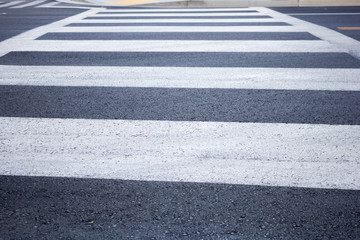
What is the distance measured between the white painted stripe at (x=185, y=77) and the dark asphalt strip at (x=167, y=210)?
208 centimetres

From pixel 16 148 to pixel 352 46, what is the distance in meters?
5.27

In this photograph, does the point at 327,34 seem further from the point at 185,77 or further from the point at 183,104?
the point at 183,104

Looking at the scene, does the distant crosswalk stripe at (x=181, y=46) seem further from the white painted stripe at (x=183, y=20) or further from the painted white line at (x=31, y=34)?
the white painted stripe at (x=183, y=20)

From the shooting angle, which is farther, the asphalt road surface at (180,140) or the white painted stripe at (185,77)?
the white painted stripe at (185,77)

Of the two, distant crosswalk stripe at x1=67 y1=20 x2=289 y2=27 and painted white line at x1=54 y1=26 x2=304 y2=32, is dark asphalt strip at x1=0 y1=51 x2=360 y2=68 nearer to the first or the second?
painted white line at x1=54 y1=26 x2=304 y2=32

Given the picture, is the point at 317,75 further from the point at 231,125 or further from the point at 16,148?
the point at 16,148

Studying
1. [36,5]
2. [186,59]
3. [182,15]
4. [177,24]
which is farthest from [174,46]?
[36,5]

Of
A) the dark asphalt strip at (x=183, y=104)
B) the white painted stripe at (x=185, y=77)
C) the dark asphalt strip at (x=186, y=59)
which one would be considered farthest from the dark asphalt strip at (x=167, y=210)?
the dark asphalt strip at (x=186, y=59)

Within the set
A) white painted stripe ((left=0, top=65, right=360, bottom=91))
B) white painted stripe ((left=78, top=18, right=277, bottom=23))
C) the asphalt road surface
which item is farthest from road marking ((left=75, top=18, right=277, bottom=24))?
→ white painted stripe ((left=0, top=65, right=360, bottom=91))

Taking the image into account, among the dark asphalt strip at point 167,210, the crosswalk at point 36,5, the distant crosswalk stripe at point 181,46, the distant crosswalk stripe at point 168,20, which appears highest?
the crosswalk at point 36,5

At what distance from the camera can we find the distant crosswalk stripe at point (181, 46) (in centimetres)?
608

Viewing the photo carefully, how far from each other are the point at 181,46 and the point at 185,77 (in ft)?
5.81

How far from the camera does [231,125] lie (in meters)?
3.40

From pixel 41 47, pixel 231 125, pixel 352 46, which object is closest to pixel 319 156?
pixel 231 125
